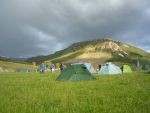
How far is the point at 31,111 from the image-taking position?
13477 mm

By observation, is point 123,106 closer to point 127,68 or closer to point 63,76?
point 63,76

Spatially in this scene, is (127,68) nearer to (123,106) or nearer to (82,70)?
(82,70)

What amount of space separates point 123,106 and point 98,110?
5.00 feet

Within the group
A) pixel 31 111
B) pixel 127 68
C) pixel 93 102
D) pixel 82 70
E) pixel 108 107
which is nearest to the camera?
pixel 31 111

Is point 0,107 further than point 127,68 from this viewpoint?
No

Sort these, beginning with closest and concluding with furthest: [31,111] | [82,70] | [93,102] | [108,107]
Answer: [31,111]
[108,107]
[93,102]
[82,70]

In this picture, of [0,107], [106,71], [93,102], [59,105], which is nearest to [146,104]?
[93,102]

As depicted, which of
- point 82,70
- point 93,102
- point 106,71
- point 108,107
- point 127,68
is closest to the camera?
point 108,107

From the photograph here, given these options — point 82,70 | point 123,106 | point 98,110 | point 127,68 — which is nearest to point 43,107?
point 98,110

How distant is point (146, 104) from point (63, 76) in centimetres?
2134

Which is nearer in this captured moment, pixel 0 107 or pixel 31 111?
pixel 31 111

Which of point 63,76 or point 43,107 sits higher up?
point 63,76

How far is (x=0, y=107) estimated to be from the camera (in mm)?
14617

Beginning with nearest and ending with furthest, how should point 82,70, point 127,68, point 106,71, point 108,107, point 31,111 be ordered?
point 31,111
point 108,107
point 82,70
point 106,71
point 127,68
